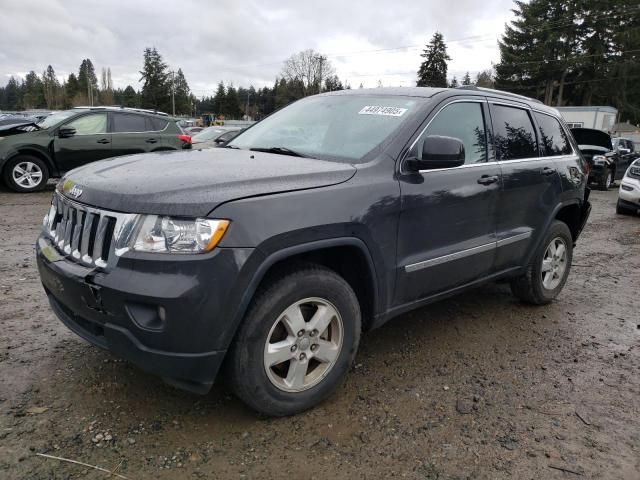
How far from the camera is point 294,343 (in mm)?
2695

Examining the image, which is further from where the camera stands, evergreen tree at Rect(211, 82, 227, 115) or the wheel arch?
evergreen tree at Rect(211, 82, 227, 115)

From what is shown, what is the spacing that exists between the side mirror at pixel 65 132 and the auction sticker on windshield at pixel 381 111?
8.14m

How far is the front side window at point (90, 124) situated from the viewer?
1011 centimetres

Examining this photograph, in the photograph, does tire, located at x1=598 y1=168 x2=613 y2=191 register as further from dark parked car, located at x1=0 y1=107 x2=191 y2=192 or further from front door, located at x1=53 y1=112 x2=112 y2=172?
front door, located at x1=53 y1=112 x2=112 y2=172

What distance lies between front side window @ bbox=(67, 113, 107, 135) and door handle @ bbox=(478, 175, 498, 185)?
8718 mm

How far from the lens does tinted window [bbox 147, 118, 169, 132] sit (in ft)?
35.7

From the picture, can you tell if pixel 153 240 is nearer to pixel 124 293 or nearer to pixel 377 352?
pixel 124 293

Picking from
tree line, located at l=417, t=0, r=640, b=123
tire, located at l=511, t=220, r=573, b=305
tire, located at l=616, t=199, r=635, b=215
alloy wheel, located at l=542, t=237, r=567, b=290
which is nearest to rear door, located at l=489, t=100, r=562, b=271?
tire, located at l=511, t=220, r=573, b=305

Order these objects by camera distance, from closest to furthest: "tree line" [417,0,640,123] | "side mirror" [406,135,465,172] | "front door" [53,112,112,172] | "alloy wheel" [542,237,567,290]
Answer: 1. "side mirror" [406,135,465,172]
2. "alloy wheel" [542,237,567,290]
3. "front door" [53,112,112,172]
4. "tree line" [417,0,640,123]

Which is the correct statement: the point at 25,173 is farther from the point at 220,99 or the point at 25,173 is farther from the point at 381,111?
the point at 220,99

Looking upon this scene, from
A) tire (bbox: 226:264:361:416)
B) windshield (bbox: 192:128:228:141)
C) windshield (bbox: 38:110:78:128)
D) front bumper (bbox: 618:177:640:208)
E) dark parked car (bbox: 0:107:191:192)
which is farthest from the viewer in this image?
windshield (bbox: 192:128:228:141)

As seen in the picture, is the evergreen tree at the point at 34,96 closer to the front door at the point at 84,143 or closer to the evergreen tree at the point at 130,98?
the evergreen tree at the point at 130,98

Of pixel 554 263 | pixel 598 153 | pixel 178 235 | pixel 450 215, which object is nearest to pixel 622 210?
pixel 598 153

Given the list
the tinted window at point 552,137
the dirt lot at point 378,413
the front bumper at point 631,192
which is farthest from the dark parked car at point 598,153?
the dirt lot at point 378,413
